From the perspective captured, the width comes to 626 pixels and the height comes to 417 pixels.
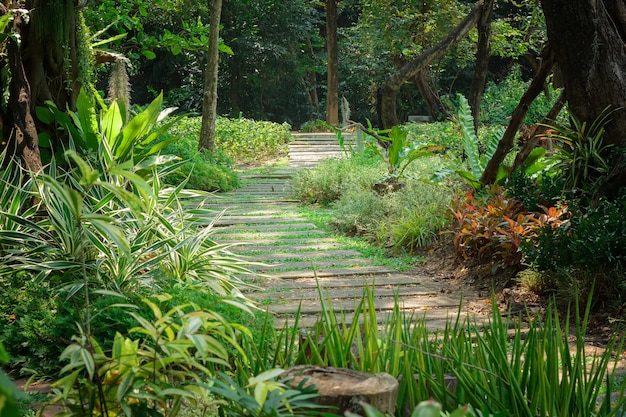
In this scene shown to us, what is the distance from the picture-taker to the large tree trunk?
6004 mm

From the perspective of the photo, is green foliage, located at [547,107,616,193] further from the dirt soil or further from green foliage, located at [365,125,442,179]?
green foliage, located at [365,125,442,179]

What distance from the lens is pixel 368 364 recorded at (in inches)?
99.6

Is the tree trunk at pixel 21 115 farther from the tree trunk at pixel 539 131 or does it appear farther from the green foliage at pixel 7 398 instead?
the green foliage at pixel 7 398

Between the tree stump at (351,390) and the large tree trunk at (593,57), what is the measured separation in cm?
448

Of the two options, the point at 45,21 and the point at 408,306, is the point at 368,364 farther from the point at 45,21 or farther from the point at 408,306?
the point at 45,21

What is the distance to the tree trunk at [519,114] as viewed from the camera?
675 centimetres

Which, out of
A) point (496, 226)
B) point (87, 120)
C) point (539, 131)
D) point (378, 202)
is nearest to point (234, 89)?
point (378, 202)

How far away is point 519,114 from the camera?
7.27 metres

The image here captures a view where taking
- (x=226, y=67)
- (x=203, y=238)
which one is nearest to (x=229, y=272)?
(x=203, y=238)

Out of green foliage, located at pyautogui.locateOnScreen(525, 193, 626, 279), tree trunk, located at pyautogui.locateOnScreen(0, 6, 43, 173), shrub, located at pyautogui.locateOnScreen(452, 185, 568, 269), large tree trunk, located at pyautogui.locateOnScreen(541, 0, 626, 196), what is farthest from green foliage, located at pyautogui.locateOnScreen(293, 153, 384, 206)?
tree trunk, located at pyautogui.locateOnScreen(0, 6, 43, 173)

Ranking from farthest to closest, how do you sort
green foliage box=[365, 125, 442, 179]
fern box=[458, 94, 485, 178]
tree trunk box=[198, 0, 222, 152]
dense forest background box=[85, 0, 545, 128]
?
dense forest background box=[85, 0, 545, 128]
tree trunk box=[198, 0, 222, 152]
green foliage box=[365, 125, 442, 179]
fern box=[458, 94, 485, 178]

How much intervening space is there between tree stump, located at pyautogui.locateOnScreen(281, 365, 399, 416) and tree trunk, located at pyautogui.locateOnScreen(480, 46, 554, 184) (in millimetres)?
5324

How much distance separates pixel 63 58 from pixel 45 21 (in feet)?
1.12

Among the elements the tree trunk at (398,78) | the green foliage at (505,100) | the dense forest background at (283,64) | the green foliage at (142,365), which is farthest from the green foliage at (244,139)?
the green foliage at (142,365)
